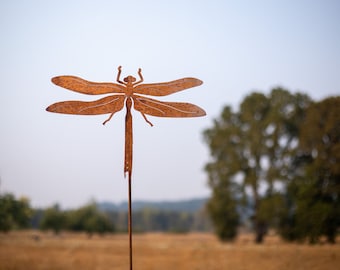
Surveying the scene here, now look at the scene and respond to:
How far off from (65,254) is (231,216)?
11.9 m

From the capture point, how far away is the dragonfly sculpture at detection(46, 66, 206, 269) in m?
Result: 6.52

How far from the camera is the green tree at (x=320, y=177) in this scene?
23812 mm

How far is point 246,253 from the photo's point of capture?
2039cm

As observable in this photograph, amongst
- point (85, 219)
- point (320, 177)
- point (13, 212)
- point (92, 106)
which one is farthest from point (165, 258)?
point (85, 219)

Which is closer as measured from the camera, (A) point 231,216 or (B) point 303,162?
(B) point 303,162

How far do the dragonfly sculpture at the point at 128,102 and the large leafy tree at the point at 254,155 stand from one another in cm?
2124

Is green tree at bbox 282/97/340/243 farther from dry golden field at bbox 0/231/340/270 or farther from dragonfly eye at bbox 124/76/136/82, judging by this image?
dragonfly eye at bbox 124/76/136/82

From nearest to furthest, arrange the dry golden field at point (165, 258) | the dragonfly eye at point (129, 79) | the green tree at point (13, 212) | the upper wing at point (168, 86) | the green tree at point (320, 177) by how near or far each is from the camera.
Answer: the dragonfly eye at point (129, 79)
the upper wing at point (168, 86)
the green tree at point (13, 212)
the dry golden field at point (165, 258)
the green tree at point (320, 177)

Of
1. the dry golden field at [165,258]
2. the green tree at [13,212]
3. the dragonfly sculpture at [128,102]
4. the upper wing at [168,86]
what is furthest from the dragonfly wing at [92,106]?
the dry golden field at [165,258]

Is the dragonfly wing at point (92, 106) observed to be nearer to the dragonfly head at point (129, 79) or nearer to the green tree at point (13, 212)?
the dragonfly head at point (129, 79)

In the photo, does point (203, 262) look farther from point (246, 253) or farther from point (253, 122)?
point (253, 122)

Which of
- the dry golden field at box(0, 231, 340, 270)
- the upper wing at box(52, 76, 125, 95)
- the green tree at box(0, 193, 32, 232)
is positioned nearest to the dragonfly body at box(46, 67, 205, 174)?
the upper wing at box(52, 76, 125, 95)

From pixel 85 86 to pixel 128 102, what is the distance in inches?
27.4

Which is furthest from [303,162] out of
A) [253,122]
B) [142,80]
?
[142,80]
